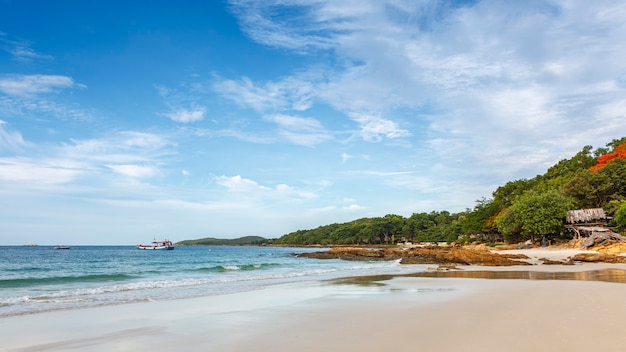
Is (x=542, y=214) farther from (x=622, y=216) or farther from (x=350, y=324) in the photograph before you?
(x=350, y=324)

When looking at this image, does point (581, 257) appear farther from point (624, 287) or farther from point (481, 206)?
point (481, 206)

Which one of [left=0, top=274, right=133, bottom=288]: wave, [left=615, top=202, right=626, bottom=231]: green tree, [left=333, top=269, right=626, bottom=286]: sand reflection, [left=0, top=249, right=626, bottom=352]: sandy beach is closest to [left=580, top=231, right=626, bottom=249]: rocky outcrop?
[left=615, top=202, right=626, bottom=231]: green tree

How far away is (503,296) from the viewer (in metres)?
11.8

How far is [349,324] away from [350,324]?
0.02 meters

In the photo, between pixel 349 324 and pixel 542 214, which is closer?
pixel 349 324


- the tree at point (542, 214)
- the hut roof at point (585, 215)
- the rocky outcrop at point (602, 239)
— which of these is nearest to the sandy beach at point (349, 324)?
the rocky outcrop at point (602, 239)

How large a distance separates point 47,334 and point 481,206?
7210 centimetres

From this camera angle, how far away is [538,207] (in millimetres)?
45500

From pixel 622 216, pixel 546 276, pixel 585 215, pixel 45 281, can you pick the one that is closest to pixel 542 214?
pixel 585 215

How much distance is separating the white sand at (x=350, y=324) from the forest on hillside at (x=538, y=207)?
117 feet

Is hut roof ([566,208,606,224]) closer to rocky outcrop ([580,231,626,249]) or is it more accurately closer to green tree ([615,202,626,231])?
green tree ([615,202,626,231])

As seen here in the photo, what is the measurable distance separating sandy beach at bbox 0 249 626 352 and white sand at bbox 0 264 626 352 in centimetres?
2

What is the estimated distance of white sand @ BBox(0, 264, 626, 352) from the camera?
6.55 m

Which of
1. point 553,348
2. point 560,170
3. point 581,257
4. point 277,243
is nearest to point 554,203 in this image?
point 581,257
